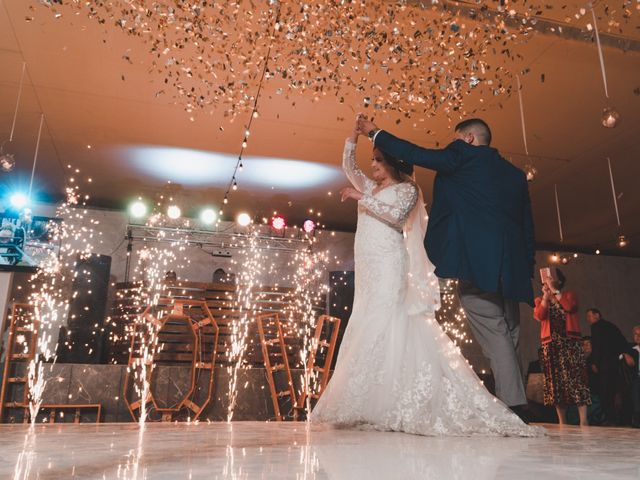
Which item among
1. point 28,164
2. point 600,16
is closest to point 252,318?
point 28,164

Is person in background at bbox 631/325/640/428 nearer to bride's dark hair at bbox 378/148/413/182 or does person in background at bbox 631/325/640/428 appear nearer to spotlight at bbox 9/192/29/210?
bride's dark hair at bbox 378/148/413/182

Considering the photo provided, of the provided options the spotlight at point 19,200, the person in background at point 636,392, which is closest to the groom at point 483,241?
the person in background at point 636,392

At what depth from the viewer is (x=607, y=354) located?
22.5 feet

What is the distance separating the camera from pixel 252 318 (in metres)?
9.10

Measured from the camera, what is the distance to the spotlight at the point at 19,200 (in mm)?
9164

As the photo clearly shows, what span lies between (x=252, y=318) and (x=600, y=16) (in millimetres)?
6533

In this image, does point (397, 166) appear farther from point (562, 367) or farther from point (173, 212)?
point (173, 212)

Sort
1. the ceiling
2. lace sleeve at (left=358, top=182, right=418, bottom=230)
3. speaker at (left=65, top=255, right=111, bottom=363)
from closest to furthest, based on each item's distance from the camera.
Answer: lace sleeve at (left=358, top=182, right=418, bottom=230) → the ceiling → speaker at (left=65, top=255, right=111, bottom=363)

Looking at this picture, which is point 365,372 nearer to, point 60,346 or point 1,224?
point 1,224

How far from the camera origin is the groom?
2.50 m

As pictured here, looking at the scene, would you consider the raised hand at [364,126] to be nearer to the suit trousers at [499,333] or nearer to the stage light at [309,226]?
the suit trousers at [499,333]

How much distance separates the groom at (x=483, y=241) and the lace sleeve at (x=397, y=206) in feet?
0.96

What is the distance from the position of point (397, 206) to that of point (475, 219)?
499mm

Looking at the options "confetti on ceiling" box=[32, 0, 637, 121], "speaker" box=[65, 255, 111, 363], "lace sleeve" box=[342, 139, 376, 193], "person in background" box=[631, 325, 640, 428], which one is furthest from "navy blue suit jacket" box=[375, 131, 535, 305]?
"speaker" box=[65, 255, 111, 363]
